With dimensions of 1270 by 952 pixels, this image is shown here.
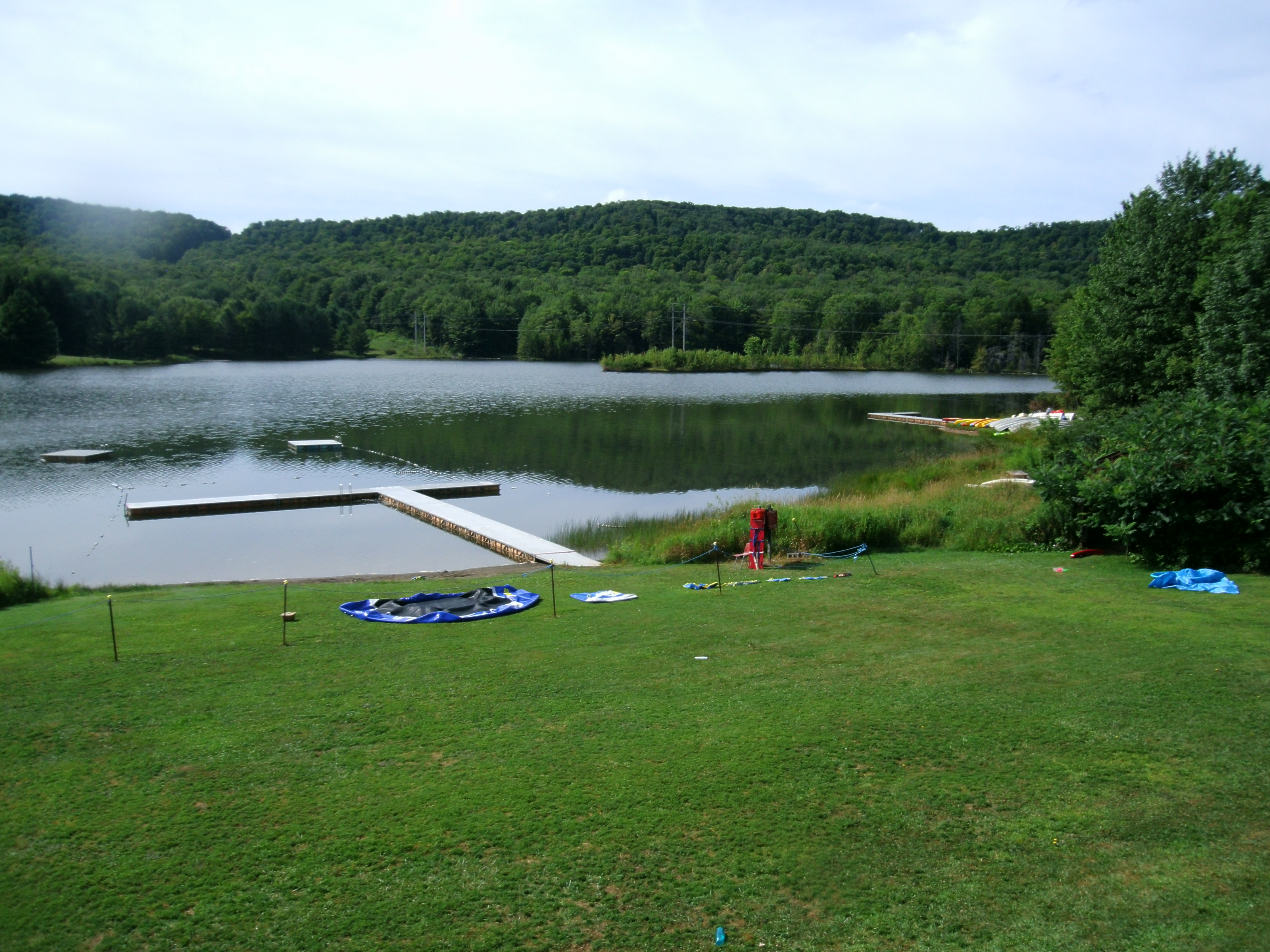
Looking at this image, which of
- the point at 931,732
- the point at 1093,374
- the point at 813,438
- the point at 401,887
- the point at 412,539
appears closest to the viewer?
the point at 401,887

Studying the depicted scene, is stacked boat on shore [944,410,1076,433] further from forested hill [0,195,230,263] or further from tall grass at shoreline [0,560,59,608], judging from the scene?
forested hill [0,195,230,263]

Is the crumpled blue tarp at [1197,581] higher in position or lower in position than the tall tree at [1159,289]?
lower

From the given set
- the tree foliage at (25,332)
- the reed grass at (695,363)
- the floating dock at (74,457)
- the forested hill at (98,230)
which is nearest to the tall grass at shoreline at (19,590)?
the floating dock at (74,457)

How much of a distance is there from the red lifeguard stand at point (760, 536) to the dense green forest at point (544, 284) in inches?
2820

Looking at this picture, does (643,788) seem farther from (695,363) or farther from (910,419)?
(695,363)

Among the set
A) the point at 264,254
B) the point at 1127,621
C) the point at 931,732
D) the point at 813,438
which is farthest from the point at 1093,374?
the point at 264,254

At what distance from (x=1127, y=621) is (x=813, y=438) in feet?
100

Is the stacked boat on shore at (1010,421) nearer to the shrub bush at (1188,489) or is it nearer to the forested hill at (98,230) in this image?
A: the shrub bush at (1188,489)

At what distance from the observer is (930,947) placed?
4.30 metres

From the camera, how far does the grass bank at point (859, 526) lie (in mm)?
15156

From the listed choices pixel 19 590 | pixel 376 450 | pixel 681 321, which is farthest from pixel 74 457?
pixel 681 321

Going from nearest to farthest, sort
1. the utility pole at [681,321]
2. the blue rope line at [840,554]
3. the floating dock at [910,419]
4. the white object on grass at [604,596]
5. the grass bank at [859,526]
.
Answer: the white object on grass at [604,596] → the blue rope line at [840,554] → the grass bank at [859,526] → the floating dock at [910,419] → the utility pole at [681,321]

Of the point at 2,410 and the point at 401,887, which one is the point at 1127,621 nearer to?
the point at 401,887

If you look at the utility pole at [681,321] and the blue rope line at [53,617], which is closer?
the blue rope line at [53,617]
